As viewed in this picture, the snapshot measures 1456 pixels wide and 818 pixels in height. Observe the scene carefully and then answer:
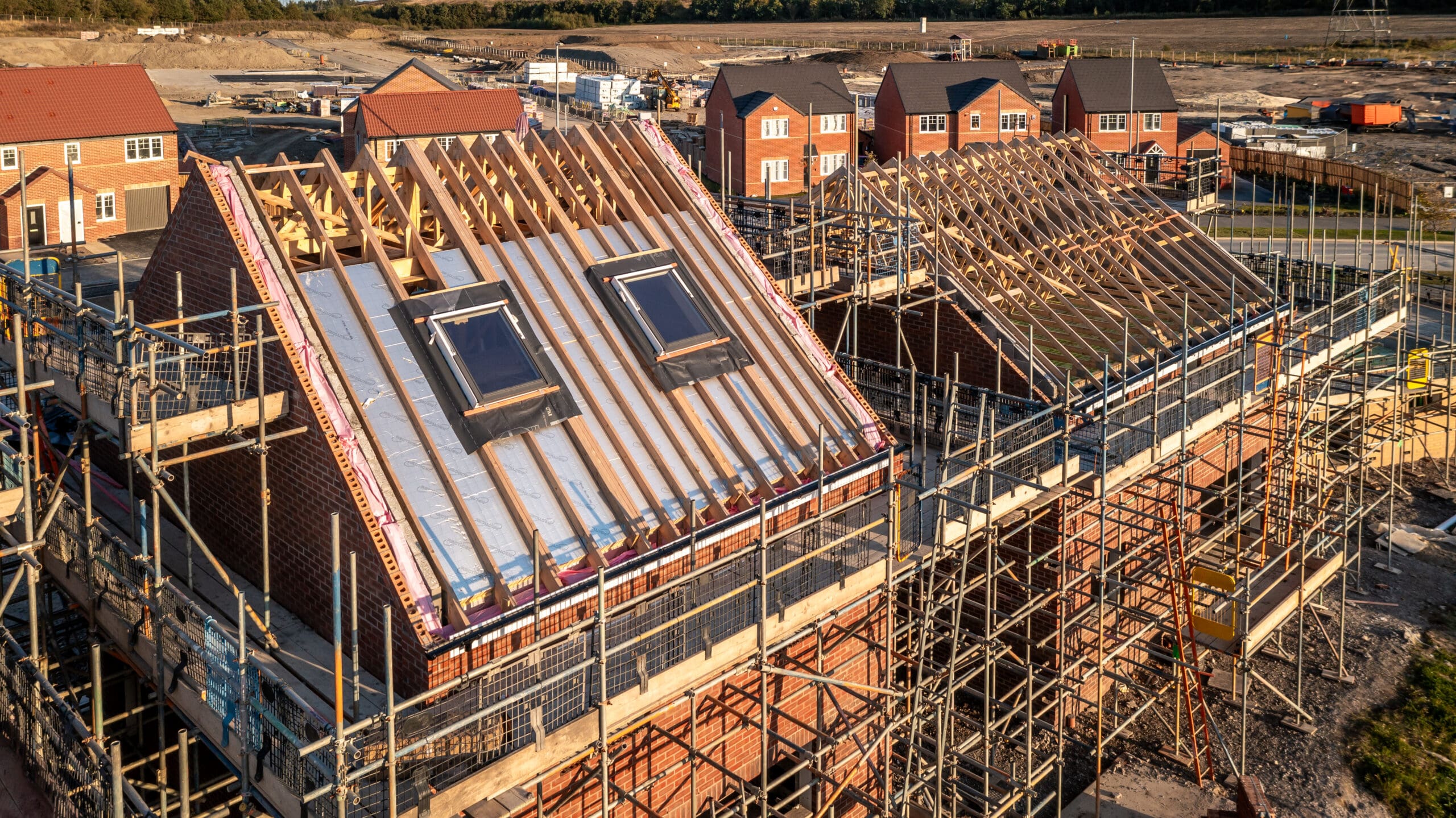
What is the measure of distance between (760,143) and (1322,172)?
2732 cm

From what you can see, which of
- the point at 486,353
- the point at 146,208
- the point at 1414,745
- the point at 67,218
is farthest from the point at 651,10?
the point at 486,353

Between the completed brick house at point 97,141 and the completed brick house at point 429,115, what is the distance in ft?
27.8

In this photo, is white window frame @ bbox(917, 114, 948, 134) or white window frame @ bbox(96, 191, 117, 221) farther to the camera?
white window frame @ bbox(917, 114, 948, 134)

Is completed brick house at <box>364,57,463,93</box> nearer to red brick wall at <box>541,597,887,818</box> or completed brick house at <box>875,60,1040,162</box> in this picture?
completed brick house at <box>875,60,1040,162</box>

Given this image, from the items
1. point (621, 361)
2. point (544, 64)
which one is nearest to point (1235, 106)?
point (544, 64)

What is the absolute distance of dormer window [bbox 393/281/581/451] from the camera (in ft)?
43.6

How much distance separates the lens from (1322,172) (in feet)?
195

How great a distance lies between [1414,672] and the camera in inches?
862

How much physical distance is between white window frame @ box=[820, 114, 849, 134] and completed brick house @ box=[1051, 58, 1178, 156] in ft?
35.6

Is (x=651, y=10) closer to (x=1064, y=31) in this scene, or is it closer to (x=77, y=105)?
(x=1064, y=31)

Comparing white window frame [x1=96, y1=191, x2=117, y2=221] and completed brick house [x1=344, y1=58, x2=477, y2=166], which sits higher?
completed brick house [x1=344, y1=58, x2=477, y2=166]

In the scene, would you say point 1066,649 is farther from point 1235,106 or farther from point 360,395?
point 1235,106

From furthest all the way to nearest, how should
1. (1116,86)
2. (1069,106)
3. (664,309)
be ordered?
(1069,106), (1116,86), (664,309)

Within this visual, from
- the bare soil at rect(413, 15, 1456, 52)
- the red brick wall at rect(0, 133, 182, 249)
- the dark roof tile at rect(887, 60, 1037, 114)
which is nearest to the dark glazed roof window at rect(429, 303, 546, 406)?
the red brick wall at rect(0, 133, 182, 249)
